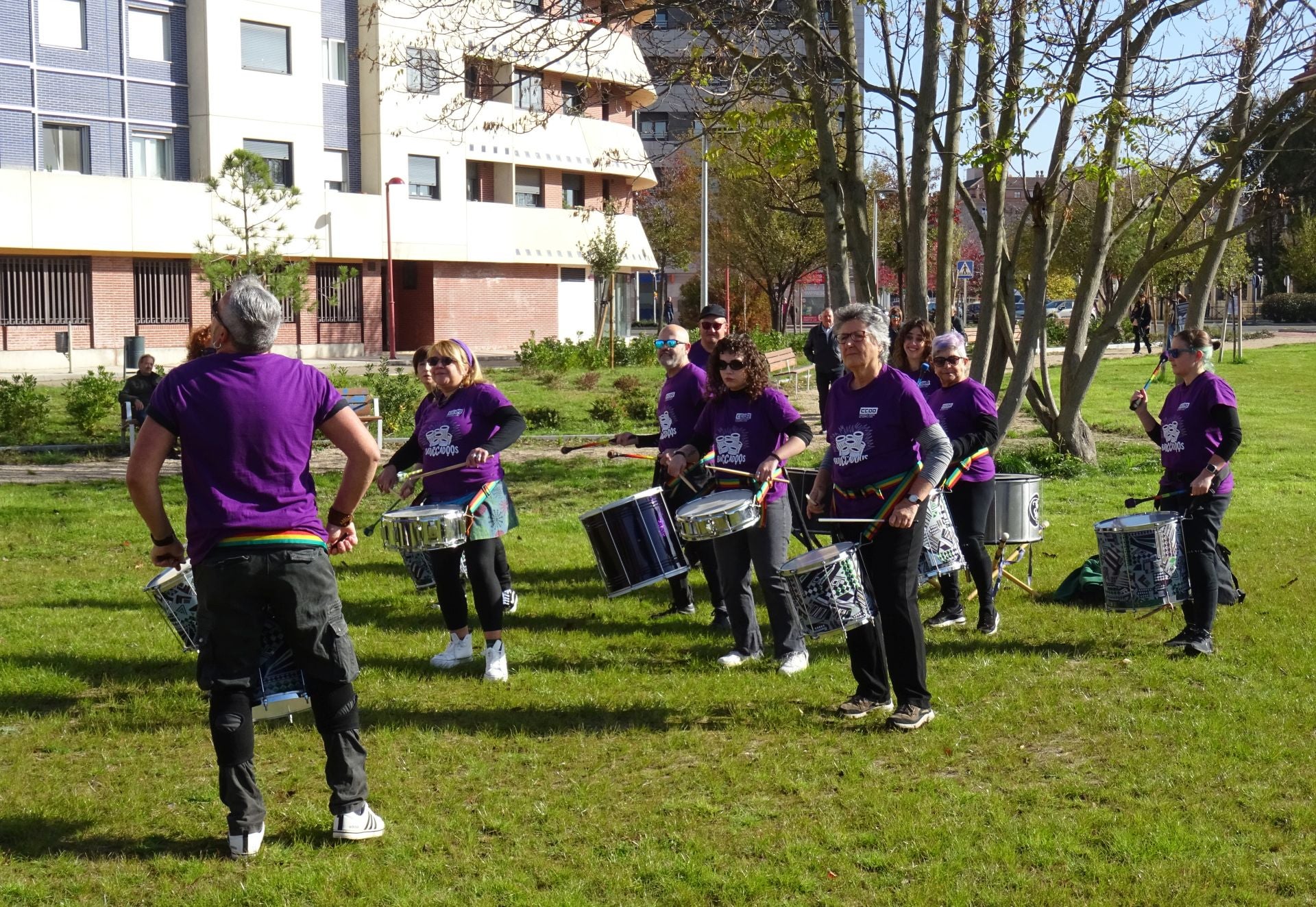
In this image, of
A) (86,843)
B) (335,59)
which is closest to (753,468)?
(86,843)

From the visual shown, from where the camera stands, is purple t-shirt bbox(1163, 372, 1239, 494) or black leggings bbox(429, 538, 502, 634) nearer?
black leggings bbox(429, 538, 502, 634)

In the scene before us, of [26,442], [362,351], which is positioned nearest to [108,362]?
[362,351]

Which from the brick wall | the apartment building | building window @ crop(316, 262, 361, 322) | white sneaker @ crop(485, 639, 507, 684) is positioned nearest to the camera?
white sneaker @ crop(485, 639, 507, 684)

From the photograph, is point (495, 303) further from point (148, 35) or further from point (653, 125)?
point (653, 125)

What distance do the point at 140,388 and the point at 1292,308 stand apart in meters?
66.8

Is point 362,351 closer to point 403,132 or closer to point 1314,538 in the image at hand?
point 403,132

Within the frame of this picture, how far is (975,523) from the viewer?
852cm

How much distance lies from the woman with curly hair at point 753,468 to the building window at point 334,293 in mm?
35780

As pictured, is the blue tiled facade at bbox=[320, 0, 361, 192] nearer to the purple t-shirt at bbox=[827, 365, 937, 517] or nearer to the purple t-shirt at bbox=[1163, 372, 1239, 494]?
the purple t-shirt at bbox=[1163, 372, 1239, 494]

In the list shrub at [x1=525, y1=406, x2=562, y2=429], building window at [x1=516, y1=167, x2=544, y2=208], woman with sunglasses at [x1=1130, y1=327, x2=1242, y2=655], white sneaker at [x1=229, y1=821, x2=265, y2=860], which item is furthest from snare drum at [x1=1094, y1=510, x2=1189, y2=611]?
building window at [x1=516, y1=167, x2=544, y2=208]

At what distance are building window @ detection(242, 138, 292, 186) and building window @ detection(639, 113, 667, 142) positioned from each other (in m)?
43.7

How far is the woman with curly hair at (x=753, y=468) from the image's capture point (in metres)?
7.62

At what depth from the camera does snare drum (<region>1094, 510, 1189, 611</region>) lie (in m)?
7.62

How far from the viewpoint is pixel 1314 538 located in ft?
38.5
